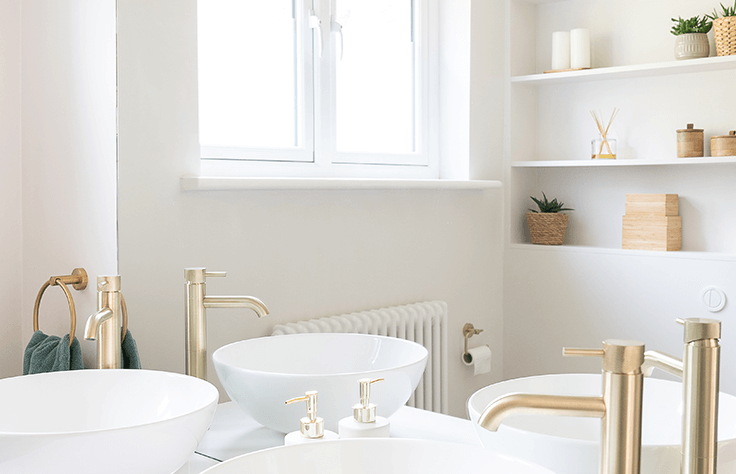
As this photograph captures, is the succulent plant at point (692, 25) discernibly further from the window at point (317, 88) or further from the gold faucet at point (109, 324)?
the gold faucet at point (109, 324)

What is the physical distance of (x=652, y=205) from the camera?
1563 mm

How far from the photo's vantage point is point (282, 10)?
139 cm

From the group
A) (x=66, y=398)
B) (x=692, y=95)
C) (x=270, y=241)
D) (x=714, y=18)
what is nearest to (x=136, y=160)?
(x=270, y=241)

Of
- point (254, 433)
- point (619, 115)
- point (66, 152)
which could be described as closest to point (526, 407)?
point (254, 433)

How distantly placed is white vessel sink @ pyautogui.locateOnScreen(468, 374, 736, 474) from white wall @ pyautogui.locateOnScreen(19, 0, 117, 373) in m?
0.69

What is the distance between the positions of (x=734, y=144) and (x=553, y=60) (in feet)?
1.43

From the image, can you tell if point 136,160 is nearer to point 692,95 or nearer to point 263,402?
point 263,402

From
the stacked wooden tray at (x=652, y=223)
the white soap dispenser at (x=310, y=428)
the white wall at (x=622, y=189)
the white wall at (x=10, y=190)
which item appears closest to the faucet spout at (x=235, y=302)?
the white soap dispenser at (x=310, y=428)

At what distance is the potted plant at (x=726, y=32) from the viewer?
1.55 m

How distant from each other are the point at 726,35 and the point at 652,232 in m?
0.46

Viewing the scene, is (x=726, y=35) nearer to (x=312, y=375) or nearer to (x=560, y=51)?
(x=560, y=51)

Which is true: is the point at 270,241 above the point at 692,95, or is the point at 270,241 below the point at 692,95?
below

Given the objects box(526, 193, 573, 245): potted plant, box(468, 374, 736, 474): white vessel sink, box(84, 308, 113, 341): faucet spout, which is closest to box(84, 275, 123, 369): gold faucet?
box(84, 308, 113, 341): faucet spout

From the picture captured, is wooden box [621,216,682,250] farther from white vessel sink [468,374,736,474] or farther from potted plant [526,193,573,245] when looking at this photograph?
white vessel sink [468,374,736,474]
